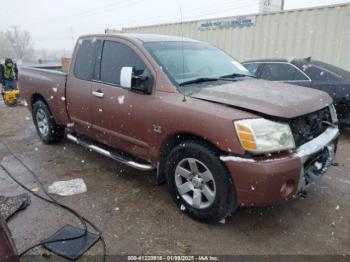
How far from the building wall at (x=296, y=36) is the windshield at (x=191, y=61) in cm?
506

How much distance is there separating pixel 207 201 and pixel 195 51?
197 cm

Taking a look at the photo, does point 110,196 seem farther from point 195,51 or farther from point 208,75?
point 195,51

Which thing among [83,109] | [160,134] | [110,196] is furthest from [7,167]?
[160,134]

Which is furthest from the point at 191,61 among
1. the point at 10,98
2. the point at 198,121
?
the point at 10,98

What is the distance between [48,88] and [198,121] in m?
3.14

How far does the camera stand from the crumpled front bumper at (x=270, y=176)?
8.47 feet

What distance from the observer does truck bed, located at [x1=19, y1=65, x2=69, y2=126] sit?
4766mm

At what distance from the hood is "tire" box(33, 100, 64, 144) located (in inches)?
125

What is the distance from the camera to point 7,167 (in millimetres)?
4691

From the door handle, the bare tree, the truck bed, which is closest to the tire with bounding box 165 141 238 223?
the door handle

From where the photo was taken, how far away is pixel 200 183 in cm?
307

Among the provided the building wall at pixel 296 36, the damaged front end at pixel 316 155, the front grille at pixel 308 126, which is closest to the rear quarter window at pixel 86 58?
the front grille at pixel 308 126

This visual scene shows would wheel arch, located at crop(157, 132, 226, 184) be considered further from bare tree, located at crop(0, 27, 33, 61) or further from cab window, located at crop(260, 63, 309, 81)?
bare tree, located at crop(0, 27, 33, 61)

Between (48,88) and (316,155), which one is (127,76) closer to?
(316,155)
